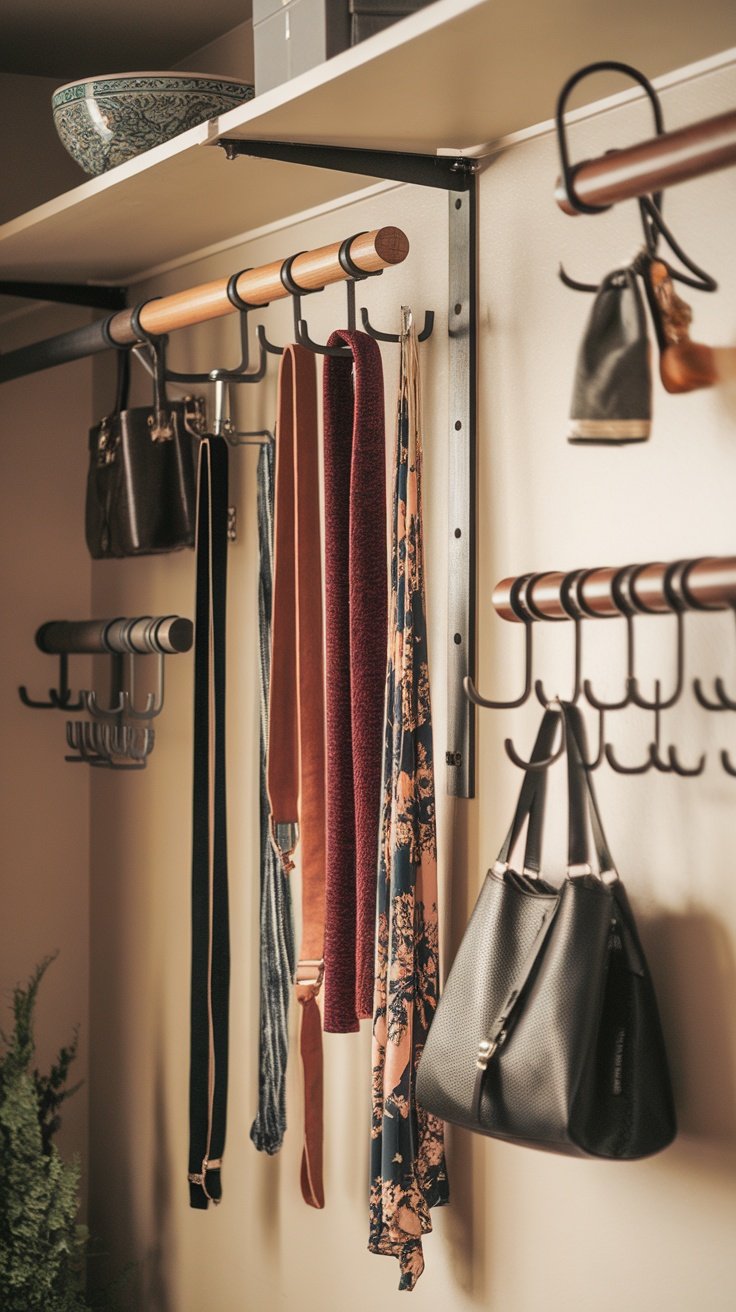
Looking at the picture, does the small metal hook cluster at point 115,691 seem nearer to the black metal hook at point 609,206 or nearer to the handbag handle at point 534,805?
the handbag handle at point 534,805

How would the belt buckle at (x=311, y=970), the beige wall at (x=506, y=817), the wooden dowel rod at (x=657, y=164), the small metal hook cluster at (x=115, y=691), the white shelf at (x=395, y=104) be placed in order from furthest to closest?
the small metal hook cluster at (x=115, y=691) < the belt buckle at (x=311, y=970) < the beige wall at (x=506, y=817) < the white shelf at (x=395, y=104) < the wooden dowel rod at (x=657, y=164)

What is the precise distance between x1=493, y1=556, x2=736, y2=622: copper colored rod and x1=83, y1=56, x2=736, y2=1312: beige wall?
12cm

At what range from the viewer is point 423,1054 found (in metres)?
1.46

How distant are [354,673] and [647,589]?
1.69 feet

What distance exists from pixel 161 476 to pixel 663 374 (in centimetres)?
112

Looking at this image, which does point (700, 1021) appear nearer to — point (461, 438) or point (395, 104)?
point (461, 438)

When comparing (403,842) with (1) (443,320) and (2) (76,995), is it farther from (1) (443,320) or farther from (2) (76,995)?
(2) (76,995)

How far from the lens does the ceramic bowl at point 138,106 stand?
5.98 ft

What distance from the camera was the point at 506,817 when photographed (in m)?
1.64

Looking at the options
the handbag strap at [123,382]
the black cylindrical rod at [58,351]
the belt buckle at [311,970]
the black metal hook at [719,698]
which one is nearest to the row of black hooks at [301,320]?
the black cylindrical rod at [58,351]

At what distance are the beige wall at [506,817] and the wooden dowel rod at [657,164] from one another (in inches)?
12.1

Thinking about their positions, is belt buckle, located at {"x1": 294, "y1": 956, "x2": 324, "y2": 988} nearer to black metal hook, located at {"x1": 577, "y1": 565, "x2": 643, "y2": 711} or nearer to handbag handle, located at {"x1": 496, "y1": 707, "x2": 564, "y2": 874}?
handbag handle, located at {"x1": 496, "y1": 707, "x2": 564, "y2": 874}

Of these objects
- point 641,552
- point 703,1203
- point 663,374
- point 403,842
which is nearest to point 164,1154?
point 403,842

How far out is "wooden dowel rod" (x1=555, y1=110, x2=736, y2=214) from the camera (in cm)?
97
